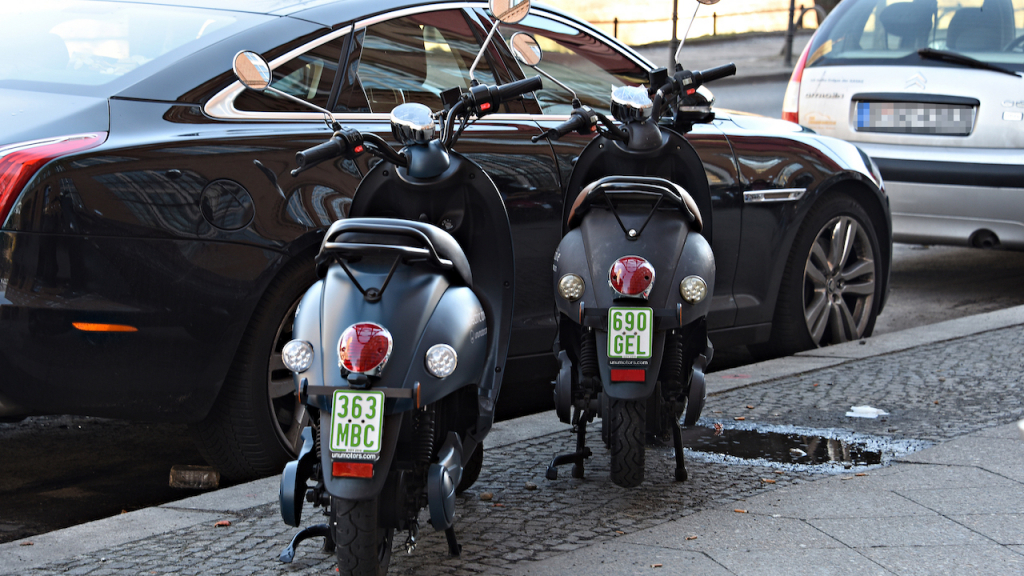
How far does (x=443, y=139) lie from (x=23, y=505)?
75.4 inches

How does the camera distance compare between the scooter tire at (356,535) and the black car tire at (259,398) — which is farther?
the black car tire at (259,398)

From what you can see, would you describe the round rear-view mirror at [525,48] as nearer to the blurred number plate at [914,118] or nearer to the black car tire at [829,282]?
the black car tire at [829,282]

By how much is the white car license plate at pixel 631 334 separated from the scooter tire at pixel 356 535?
3.42 feet

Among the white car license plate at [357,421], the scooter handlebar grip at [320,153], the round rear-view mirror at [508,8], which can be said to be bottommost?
the white car license plate at [357,421]

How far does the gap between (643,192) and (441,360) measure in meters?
1.17

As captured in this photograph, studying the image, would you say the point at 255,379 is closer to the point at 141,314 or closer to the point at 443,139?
the point at 141,314


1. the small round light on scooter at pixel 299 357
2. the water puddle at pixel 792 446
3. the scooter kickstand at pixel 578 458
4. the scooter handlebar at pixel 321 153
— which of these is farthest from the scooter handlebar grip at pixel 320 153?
the water puddle at pixel 792 446

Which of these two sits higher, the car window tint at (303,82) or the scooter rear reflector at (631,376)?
the car window tint at (303,82)

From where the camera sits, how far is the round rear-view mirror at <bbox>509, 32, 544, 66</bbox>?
13.3ft

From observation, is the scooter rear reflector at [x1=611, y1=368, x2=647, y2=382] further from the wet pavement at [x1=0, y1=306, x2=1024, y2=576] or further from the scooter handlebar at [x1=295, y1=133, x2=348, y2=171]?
the scooter handlebar at [x1=295, y1=133, x2=348, y2=171]

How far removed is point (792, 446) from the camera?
14.4ft

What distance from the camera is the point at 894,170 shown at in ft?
24.0

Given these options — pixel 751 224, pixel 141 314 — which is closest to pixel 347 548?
pixel 141 314

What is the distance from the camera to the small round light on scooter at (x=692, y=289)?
3686 mm
